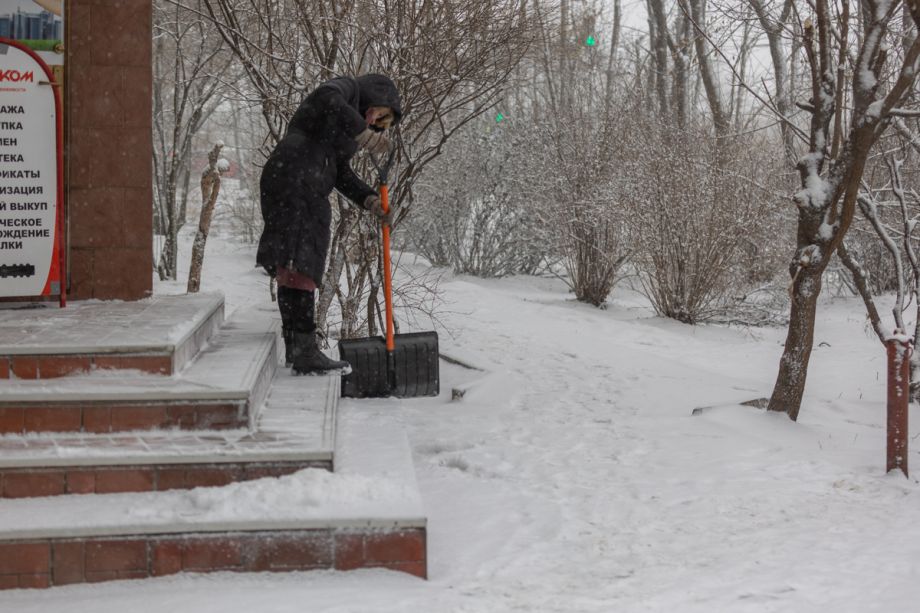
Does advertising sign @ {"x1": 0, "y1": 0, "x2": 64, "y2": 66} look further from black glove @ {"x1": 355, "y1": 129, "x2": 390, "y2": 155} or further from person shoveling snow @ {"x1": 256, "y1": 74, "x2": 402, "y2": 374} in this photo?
black glove @ {"x1": 355, "y1": 129, "x2": 390, "y2": 155}

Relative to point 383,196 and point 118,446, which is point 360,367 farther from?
point 118,446

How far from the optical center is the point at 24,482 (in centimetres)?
364

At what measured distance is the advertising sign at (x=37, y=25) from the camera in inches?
217

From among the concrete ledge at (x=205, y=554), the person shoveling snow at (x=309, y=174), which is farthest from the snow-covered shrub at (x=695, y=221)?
the concrete ledge at (x=205, y=554)

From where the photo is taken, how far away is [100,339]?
14.3 ft

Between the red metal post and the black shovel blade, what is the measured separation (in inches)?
102

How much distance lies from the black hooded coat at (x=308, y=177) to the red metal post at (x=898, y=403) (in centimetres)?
292

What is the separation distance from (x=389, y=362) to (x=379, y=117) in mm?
1441

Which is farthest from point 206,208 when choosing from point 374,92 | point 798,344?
point 798,344

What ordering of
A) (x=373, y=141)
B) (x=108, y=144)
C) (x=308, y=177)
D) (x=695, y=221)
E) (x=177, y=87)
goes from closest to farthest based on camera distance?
(x=308, y=177)
(x=373, y=141)
(x=108, y=144)
(x=695, y=221)
(x=177, y=87)

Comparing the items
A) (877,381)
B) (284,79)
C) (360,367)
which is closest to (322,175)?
(360,367)

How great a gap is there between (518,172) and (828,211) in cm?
910

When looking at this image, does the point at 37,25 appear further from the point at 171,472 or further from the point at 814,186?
the point at 814,186

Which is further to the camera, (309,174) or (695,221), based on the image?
(695,221)
